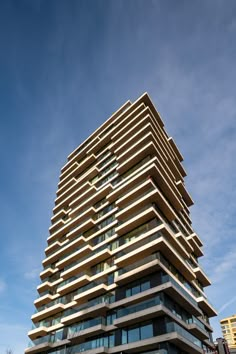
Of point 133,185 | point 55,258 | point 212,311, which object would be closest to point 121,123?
point 133,185

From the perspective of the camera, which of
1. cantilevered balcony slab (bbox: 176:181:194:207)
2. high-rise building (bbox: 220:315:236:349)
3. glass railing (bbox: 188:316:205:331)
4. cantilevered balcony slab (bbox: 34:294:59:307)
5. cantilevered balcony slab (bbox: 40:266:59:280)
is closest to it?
glass railing (bbox: 188:316:205:331)

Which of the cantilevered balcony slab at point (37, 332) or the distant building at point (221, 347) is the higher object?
the cantilevered balcony slab at point (37, 332)

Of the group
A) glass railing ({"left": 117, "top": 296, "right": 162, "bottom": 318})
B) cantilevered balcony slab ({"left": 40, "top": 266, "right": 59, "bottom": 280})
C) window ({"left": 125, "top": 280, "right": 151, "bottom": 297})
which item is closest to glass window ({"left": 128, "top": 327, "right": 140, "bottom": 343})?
glass railing ({"left": 117, "top": 296, "right": 162, "bottom": 318})

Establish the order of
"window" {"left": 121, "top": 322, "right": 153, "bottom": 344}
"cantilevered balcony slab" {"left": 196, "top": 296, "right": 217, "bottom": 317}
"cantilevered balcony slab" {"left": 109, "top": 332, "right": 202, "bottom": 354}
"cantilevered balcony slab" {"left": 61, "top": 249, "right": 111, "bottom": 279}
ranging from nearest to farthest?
"cantilevered balcony slab" {"left": 109, "top": 332, "right": 202, "bottom": 354} → "window" {"left": 121, "top": 322, "right": 153, "bottom": 344} → "cantilevered balcony slab" {"left": 61, "top": 249, "right": 111, "bottom": 279} → "cantilevered balcony slab" {"left": 196, "top": 296, "right": 217, "bottom": 317}

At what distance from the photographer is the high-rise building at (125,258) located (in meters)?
27.6

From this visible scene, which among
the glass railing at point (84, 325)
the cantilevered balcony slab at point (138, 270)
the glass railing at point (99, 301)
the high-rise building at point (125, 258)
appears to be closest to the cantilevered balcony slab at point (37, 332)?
the high-rise building at point (125, 258)

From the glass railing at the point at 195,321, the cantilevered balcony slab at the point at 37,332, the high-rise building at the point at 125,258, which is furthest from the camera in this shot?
the cantilevered balcony slab at the point at 37,332

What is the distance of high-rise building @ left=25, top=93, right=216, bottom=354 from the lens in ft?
90.5

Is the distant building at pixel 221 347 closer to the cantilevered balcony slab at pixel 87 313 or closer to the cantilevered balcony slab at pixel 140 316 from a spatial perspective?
the cantilevered balcony slab at pixel 87 313

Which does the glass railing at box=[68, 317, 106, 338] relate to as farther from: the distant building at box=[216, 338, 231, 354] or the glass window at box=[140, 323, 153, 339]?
the distant building at box=[216, 338, 231, 354]

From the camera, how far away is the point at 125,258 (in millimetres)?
31047

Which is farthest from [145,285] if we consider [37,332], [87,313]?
[37,332]

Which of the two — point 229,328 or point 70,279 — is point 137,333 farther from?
point 229,328

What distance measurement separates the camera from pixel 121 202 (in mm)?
37062
